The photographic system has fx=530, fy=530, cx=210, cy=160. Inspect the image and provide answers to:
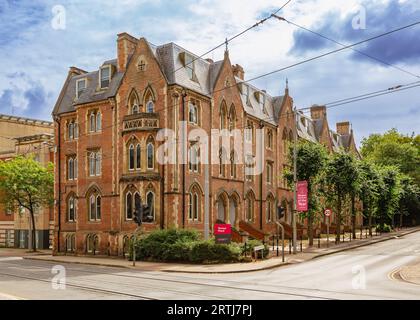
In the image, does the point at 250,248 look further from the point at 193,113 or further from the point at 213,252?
the point at 193,113

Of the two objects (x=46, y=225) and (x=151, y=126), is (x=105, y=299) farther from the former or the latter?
(x=46, y=225)

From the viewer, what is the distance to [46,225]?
52.8m

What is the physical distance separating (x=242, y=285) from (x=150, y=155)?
62.1 ft

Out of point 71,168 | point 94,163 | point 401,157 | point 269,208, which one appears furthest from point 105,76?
point 401,157

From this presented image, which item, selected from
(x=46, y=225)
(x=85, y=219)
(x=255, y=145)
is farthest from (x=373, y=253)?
(x=46, y=225)

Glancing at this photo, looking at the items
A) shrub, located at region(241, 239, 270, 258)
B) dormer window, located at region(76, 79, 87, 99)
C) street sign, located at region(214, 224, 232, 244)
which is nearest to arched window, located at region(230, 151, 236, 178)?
shrub, located at region(241, 239, 270, 258)

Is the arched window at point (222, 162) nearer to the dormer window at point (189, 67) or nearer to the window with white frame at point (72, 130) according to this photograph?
the dormer window at point (189, 67)

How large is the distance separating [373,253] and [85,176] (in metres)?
22.5

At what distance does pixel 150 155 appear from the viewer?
122 ft

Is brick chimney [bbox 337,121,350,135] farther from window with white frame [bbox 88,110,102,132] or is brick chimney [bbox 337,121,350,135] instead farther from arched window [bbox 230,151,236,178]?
window with white frame [bbox 88,110,102,132]

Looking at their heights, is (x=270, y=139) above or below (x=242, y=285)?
above

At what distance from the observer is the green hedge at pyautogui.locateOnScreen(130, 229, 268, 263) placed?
30891mm

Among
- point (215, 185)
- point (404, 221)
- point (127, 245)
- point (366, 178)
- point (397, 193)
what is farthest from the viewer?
point (404, 221)

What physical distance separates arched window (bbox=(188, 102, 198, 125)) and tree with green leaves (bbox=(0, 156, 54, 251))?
56.2ft
